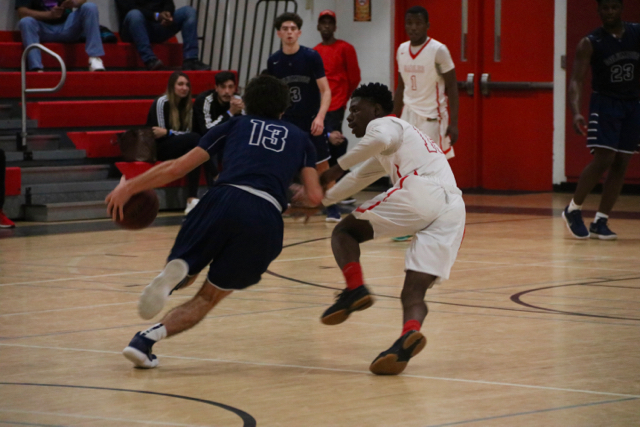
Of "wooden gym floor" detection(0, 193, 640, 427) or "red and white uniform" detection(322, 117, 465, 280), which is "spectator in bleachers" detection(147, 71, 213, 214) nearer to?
"wooden gym floor" detection(0, 193, 640, 427)

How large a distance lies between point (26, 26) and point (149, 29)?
1911 mm

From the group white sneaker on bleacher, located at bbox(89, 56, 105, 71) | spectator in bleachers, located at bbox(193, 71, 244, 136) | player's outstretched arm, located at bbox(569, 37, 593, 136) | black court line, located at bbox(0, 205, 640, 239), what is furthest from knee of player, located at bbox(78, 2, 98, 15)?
player's outstretched arm, located at bbox(569, 37, 593, 136)

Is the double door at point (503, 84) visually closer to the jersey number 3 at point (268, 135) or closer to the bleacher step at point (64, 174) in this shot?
the bleacher step at point (64, 174)

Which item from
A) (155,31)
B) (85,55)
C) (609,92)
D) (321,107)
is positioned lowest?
(321,107)

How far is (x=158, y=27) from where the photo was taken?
1422 cm

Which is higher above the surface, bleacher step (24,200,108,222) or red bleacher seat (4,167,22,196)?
red bleacher seat (4,167,22,196)

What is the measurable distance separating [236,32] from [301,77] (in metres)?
5.76

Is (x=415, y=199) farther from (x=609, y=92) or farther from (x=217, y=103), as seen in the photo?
(x=217, y=103)

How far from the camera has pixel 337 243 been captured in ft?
16.2

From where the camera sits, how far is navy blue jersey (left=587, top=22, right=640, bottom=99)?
887 centimetres

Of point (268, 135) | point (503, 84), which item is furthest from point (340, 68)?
point (268, 135)

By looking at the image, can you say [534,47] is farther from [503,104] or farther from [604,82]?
[604,82]

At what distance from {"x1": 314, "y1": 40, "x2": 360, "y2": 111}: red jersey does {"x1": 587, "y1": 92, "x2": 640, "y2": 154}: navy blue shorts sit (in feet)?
14.0

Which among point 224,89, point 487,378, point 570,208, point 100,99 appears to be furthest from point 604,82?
point 100,99
